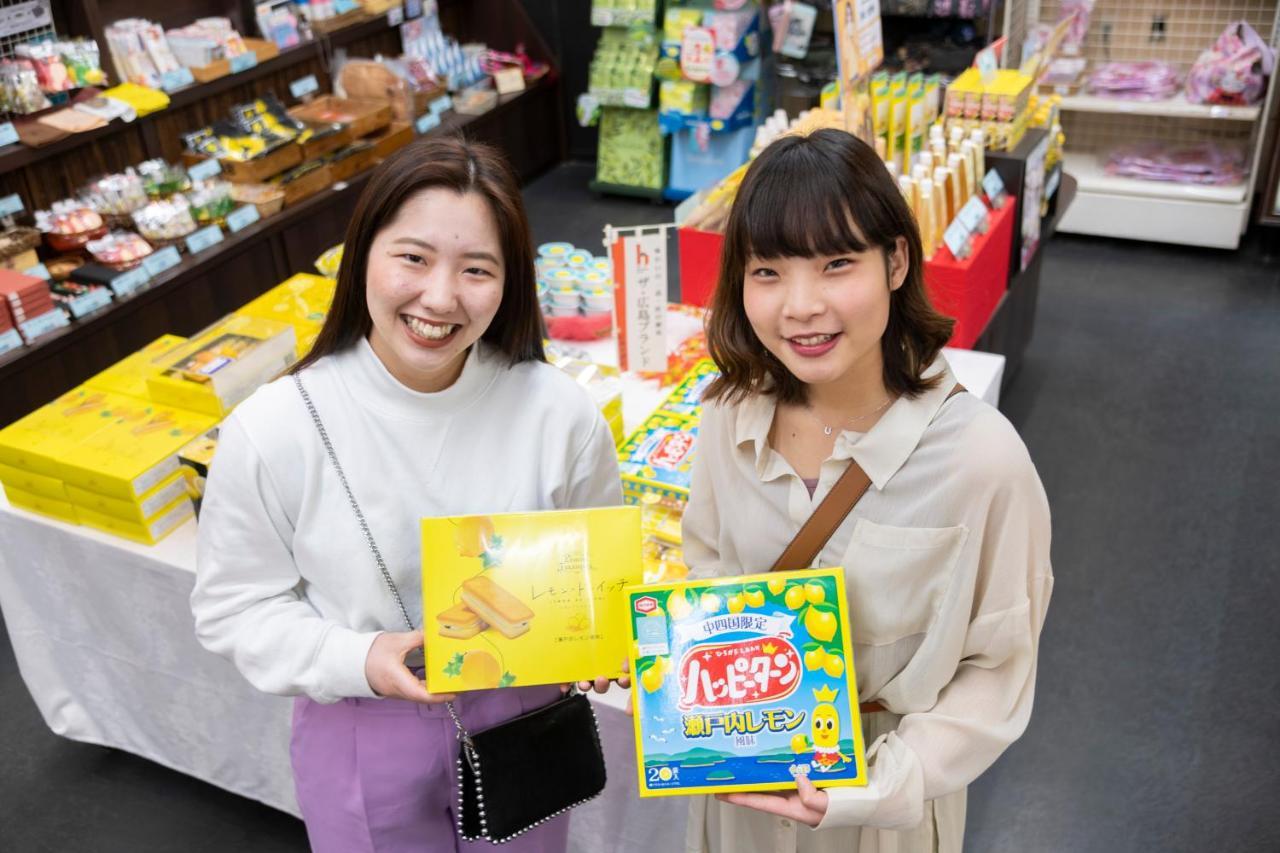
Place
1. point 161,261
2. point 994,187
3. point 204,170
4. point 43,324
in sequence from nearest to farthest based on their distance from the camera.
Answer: point 994,187 → point 43,324 → point 161,261 → point 204,170

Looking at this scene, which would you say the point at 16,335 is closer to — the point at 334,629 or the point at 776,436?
the point at 334,629

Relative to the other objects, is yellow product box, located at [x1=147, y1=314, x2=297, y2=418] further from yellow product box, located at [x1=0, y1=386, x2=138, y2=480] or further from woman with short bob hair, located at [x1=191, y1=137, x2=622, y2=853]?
woman with short bob hair, located at [x1=191, y1=137, x2=622, y2=853]

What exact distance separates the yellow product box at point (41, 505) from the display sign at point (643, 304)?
142cm

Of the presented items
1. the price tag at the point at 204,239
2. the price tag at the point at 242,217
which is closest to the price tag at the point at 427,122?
the price tag at the point at 242,217

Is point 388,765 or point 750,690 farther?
point 388,765

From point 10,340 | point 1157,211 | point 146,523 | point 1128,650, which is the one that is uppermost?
point 146,523

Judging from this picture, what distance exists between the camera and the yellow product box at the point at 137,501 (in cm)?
252

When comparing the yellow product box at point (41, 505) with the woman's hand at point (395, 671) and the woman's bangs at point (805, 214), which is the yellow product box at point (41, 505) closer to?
the woman's hand at point (395, 671)

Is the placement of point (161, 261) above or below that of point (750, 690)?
below

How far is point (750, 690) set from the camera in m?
1.48

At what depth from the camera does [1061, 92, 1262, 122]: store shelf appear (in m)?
5.50

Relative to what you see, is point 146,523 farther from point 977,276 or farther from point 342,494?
point 977,276

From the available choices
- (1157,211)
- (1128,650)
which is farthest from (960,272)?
(1157,211)

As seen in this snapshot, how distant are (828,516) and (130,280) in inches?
146
